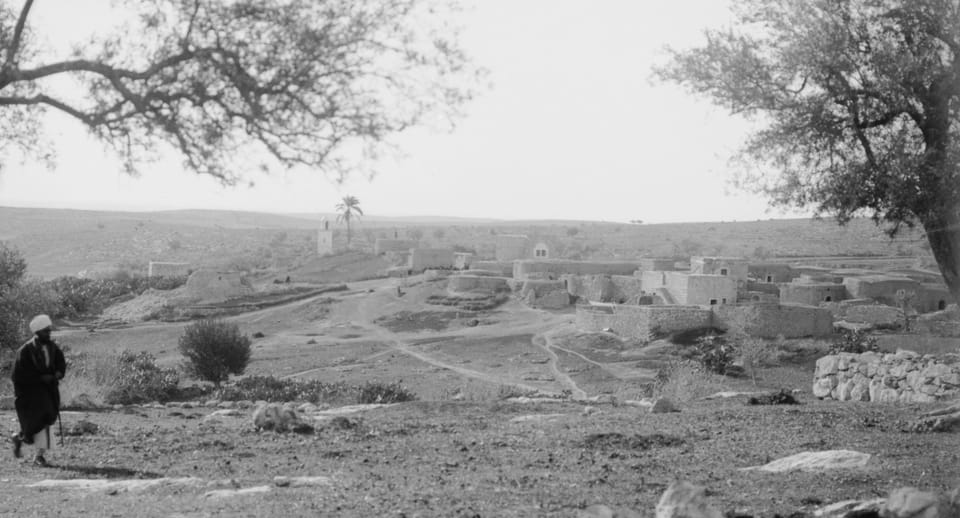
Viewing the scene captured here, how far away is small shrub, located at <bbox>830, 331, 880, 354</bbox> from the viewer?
96.7ft

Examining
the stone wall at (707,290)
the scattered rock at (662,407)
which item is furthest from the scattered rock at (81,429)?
the stone wall at (707,290)

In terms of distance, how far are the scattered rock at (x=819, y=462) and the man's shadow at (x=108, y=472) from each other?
15.7ft

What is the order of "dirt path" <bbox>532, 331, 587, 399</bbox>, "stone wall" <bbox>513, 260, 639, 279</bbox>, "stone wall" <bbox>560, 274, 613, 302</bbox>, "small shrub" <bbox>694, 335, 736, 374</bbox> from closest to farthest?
"dirt path" <bbox>532, 331, 587, 399</bbox> → "small shrub" <bbox>694, 335, 736, 374</bbox> → "stone wall" <bbox>560, 274, 613, 302</bbox> → "stone wall" <bbox>513, 260, 639, 279</bbox>

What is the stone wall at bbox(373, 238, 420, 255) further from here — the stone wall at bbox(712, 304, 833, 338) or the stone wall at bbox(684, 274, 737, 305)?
the stone wall at bbox(712, 304, 833, 338)

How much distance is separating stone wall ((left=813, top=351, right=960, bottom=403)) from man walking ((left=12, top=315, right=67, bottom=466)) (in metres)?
10.2

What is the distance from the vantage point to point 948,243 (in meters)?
9.66

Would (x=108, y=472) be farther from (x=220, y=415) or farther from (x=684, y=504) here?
(x=684, y=504)

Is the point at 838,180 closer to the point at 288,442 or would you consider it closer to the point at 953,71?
the point at 953,71

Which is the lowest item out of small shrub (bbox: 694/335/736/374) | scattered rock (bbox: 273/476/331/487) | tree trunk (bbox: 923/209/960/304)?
small shrub (bbox: 694/335/736/374)

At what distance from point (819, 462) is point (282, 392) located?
14.8 meters

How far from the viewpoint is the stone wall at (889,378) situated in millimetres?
12664

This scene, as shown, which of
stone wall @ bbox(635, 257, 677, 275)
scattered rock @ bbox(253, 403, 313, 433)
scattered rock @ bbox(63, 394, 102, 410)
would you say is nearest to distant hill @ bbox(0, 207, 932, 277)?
stone wall @ bbox(635, 257, 677, 275)

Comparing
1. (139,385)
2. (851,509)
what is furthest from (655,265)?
(851,509)

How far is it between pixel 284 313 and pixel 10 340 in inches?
1056
